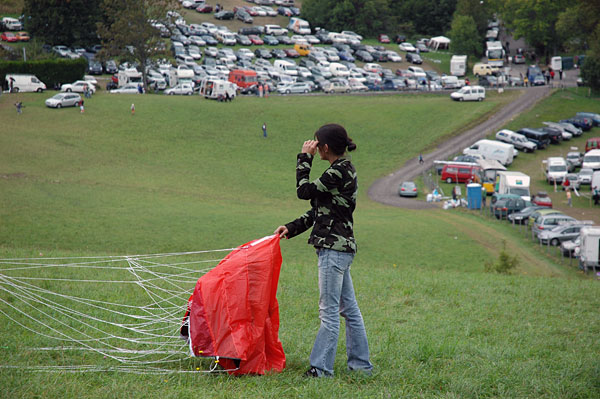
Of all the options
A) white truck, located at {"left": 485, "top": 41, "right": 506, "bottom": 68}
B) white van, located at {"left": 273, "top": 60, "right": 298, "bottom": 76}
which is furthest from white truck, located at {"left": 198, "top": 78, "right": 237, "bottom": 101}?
white truck, located at {"left": 485, "top": 41, "right": 506, "bottom": 68}

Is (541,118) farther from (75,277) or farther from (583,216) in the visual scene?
(75,277)

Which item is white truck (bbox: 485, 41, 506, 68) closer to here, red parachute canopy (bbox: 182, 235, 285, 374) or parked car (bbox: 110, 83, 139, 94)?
parked car (bbox: 110, 83, 139, 94)

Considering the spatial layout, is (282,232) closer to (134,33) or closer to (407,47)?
(134,33)

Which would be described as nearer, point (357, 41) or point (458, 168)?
point (458, 168)

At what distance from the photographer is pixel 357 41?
79125 millimetres

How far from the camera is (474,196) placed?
3144cm

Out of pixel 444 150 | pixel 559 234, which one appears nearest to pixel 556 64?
pixel 444 150

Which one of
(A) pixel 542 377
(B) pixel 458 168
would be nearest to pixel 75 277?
(A) pixel 542 377

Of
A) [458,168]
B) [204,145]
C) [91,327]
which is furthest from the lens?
[204,145]

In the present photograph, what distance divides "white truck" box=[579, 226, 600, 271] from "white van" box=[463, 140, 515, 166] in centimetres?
1867

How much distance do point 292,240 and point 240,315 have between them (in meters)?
16.8

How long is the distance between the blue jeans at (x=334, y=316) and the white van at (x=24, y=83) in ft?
161

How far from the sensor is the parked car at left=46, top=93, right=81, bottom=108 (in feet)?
141

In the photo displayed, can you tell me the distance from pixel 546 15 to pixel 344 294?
76.0 metres
